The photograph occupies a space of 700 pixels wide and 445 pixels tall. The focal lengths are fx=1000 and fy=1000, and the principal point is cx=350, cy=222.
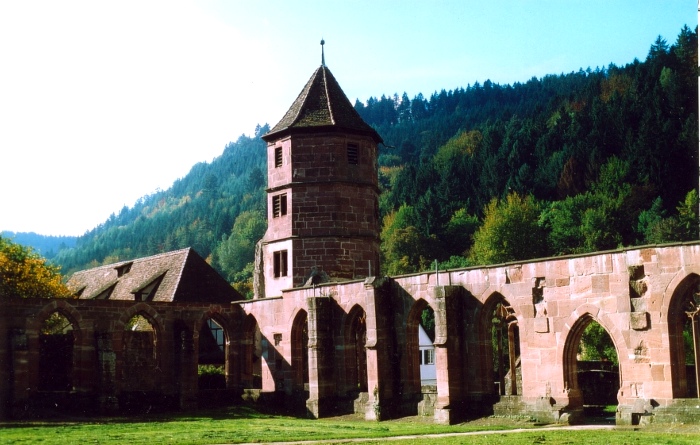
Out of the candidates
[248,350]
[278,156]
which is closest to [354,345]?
[248,350]

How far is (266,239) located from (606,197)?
1944 inches

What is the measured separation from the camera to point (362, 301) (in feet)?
112

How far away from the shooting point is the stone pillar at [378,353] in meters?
32.4

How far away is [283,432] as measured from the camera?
2533 cm

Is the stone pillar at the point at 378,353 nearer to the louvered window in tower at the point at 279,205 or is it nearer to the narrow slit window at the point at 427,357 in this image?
the louvered window in tower at the point at 279,205

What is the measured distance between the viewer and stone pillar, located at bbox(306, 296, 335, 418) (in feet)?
114

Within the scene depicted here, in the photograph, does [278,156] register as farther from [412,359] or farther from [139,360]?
[412,359]

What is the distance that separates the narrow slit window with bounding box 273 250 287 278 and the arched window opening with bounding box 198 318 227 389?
3742 millimetres

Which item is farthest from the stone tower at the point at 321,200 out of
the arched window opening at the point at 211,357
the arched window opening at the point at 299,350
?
the arched window opening at the point at 211,357

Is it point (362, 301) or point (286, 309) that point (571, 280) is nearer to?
point (362, 301)

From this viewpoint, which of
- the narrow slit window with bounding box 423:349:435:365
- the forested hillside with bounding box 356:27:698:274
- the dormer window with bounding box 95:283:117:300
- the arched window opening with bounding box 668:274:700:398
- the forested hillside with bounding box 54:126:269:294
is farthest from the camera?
the forested hillside with bounding box 54:126:269:294

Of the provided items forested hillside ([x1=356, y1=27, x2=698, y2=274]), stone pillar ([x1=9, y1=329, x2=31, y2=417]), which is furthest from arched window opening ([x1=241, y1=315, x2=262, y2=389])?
forested hillside ([x1=356, y1=27, x2=698, y2=274])

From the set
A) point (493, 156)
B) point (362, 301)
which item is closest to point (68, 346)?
point (362, 301)

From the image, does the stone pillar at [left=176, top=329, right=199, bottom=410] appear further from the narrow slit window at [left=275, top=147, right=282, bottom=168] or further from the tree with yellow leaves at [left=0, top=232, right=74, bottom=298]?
the tree with yellow leaves at [left=0, top=232, right=74, bottom=298]
